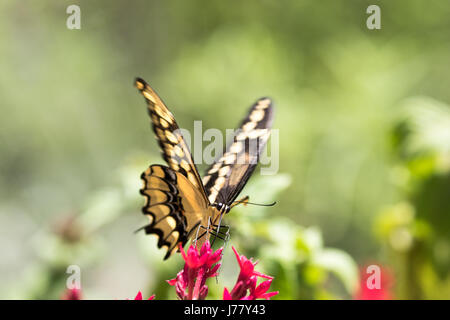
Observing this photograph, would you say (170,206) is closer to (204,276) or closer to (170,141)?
(170,141)

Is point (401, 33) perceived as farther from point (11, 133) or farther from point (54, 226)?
point (11, 133)

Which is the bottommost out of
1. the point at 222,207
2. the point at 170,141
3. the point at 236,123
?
the point at 222,207

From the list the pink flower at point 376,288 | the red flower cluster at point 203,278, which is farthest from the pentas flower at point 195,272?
the pink flower at point 376,288

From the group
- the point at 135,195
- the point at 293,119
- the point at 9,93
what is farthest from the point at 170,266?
the point at 9,93

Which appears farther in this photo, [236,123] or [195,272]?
[236,123]

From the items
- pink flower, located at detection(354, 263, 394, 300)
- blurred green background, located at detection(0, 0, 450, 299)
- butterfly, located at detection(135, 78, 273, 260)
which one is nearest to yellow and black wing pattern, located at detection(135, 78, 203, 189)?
butterfly, located at detection(135, 78, 273, 260)

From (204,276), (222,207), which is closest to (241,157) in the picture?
(222,207)

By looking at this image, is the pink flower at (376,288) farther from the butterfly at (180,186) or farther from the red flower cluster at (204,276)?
the red flower cluster at (204,276)

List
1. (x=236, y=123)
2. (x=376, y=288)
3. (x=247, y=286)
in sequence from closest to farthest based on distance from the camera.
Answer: (x=247, y=286) → (x=376, y=288) → (x=236, y=123)
